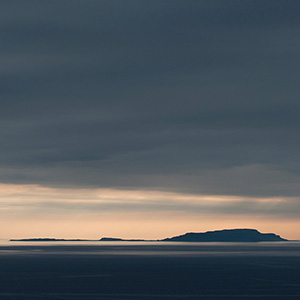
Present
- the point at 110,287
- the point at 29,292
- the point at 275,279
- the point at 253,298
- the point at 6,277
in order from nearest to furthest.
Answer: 1. the point at 253,298
2. the point at 29,292
3. the point at 110,287
4. the point at 275,279
5. the point at 6,277

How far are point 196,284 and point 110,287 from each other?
65.9 ft

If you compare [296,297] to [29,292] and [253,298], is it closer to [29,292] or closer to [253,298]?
[253,298]

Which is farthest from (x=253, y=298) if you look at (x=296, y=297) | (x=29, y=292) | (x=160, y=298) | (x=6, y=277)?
(x=6, y=277)

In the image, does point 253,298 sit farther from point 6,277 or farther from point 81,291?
point 6,277

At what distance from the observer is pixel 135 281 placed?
151 meters

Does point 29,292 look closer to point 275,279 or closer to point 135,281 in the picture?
point 135,281

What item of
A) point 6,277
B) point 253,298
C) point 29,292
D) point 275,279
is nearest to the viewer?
point 253,298

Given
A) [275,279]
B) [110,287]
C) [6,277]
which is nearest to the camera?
[110,287]

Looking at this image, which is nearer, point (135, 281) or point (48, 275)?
point (135, 281)

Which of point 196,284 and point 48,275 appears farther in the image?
point 48,275

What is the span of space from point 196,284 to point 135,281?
1698 centimetres

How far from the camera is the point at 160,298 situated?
11194cm

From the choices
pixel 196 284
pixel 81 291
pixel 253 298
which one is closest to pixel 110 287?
pixel 81 291

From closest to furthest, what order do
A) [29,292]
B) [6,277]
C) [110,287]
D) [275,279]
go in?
[29,292], [110,287], [275,279], [6,277]
